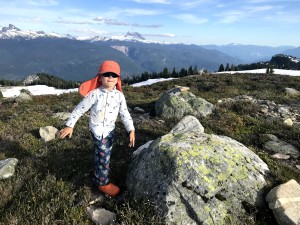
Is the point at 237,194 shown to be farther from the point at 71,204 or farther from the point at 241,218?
the point at 71,204

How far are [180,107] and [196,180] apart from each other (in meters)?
8.90

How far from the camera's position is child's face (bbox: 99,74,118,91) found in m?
6.45

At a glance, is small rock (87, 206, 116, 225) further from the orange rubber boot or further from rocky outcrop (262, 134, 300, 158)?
rocky outcrop (262, 134, 300, 158)

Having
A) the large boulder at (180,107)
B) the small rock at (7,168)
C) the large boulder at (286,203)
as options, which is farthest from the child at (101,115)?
the large boulder at (180,107)

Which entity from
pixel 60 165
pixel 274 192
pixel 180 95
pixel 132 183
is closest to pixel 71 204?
pixel 132 183

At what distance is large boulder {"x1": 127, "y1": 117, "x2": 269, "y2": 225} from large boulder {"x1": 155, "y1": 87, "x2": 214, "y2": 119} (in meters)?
7.40

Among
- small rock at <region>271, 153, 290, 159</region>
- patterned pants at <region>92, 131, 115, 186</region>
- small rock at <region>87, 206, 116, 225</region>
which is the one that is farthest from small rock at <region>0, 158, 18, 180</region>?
small rock at <region>271, 153, 290, 159</region>

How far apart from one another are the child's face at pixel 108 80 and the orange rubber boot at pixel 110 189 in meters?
2.21

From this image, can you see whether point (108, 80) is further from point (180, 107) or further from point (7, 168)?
point (180, 107)

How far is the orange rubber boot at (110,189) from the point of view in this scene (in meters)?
6.53

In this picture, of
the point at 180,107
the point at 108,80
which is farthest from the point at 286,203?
the point at 180,107

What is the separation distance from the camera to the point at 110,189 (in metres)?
6.58

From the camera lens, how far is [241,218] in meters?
5.53

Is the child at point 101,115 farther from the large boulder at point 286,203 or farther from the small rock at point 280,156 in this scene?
the small rock at point 280,156
